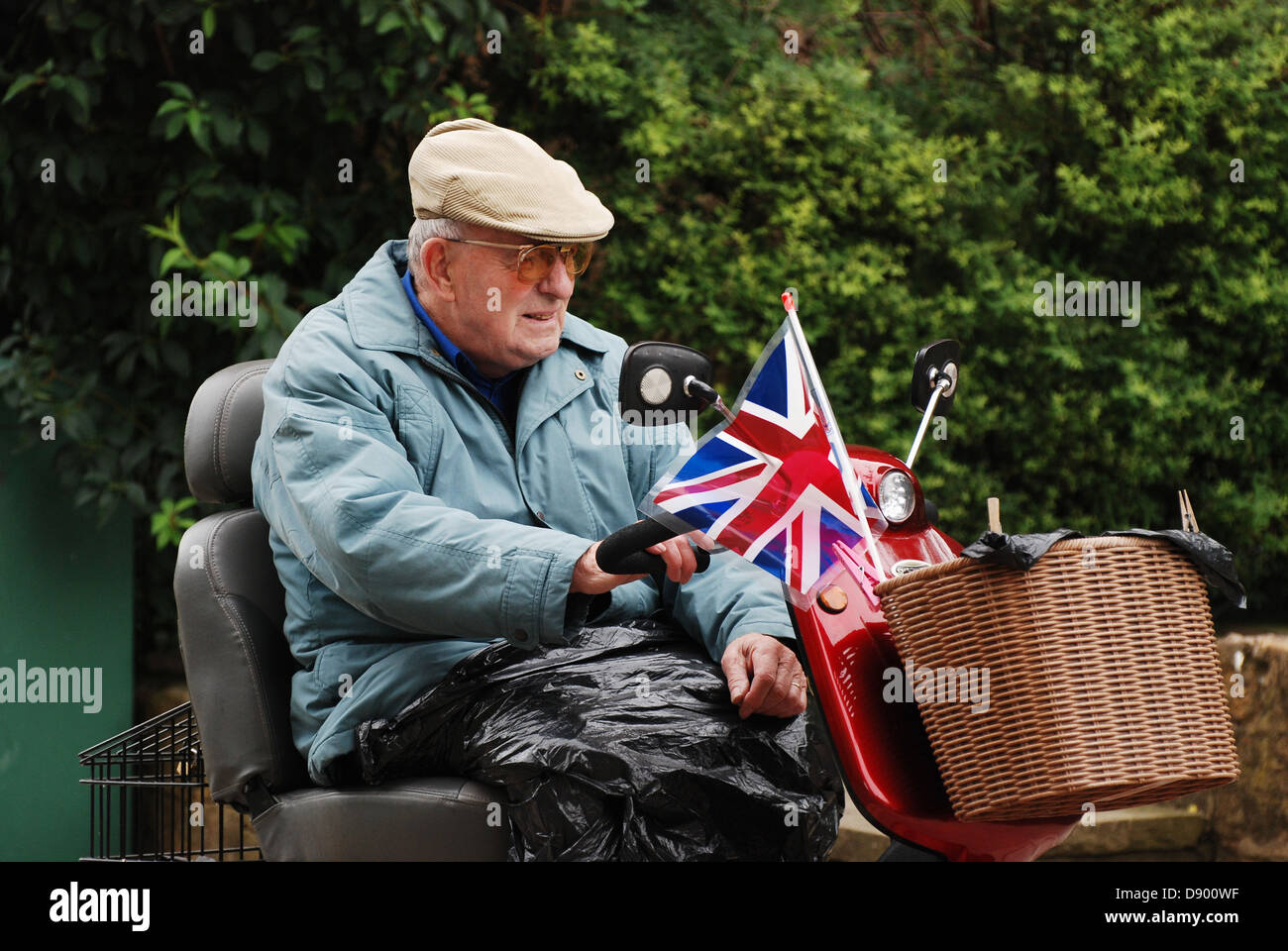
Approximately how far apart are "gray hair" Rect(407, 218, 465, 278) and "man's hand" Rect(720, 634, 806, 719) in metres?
0.81

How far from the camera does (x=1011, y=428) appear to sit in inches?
188

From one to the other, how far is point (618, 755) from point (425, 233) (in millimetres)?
960

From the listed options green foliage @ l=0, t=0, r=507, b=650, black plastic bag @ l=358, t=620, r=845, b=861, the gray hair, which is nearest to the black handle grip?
black plastic bag @ l=358, t=620, r=845, b=861

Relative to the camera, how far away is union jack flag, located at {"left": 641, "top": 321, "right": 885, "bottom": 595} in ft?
6.15

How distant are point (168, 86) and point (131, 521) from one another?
1.39m

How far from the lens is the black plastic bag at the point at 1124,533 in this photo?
1643 mm

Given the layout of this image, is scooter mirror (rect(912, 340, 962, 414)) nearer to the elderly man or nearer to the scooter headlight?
the scooter headlight

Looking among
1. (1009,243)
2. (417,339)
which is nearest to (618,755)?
(417,339)

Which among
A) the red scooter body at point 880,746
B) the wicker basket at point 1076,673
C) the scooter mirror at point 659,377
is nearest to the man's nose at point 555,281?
the scooter mirror at point 659,377

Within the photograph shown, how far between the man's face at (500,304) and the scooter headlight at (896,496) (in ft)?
2.02

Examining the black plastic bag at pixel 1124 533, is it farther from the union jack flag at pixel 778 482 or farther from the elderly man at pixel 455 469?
the elderly man at pixel 455 469

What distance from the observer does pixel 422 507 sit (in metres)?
2.11
